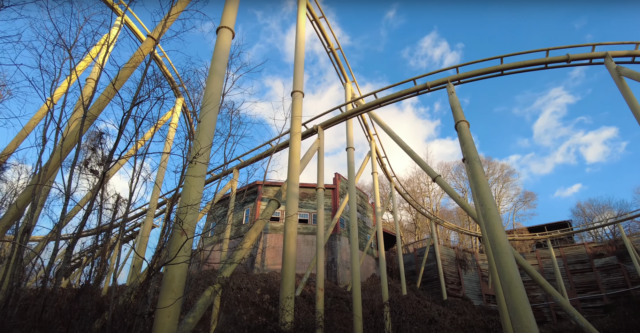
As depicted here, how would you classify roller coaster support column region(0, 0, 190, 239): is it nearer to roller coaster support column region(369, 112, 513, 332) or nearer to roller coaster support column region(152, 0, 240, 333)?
roller coaster support column region(152, 0, 240, 333)

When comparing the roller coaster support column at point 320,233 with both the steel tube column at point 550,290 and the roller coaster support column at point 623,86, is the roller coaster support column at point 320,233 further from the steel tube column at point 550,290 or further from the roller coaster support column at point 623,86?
the roller coaster support column at point 623,86

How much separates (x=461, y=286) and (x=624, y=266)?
738 centimetres

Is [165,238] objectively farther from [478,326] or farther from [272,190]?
[272,190]

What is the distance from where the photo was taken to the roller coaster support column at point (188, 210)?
9.37ft

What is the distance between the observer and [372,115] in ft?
29.5

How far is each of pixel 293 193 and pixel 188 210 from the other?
9.05 feet

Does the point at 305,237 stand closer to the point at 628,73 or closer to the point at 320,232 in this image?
the point at 320,232

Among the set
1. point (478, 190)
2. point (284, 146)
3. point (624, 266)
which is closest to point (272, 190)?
point (284, 146)

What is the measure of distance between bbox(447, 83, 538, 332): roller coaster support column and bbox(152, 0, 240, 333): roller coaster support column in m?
3.72

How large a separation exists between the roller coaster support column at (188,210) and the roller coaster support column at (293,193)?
2258mm

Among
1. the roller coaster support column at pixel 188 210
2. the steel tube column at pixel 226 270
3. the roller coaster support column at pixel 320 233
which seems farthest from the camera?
the roller coaster support column at pixel 320 233

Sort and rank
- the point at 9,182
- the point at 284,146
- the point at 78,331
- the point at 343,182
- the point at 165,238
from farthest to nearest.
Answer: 1. the point at 343,182
2. the point at 284,146
3. the point at 9,182
4. the point at 165,238
5. the point at 78,331

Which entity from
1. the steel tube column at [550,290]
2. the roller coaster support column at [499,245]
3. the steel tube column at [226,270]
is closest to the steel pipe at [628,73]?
the roller coaster support column at [499,245]

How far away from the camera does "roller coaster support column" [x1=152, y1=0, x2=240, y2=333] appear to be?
9.37ft
